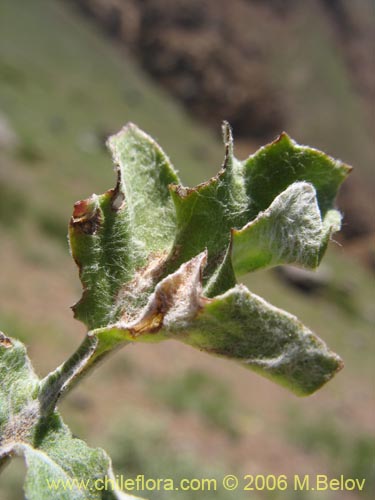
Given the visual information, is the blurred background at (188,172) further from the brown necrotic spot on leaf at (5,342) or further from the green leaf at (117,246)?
the brown necrotic spot on leaf at (5,342)

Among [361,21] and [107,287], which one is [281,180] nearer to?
[107,287]

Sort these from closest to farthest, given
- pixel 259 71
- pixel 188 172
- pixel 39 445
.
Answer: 1. pixel 39 445
2. pixel 188 172
3. pixel 259 71

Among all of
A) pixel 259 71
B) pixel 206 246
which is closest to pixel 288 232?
pixel 206 246

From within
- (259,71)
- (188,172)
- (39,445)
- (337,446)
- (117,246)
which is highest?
(259,71)

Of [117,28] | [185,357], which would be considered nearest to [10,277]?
[185,357]

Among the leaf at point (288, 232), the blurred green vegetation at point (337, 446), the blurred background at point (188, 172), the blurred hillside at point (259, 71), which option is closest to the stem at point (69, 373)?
the leaf at point (288, 232)

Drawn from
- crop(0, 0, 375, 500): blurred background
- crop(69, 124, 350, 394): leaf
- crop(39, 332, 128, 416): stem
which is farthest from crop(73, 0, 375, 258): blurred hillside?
crop(39, 332, 128, 416): stem

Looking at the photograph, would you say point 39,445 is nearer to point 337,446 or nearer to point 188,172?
point 337,446

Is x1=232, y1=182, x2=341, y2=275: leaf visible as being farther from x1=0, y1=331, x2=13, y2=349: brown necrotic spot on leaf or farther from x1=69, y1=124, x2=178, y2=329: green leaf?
x1=0, y1=331, x2=13, y2=349: brown necrotic spot on leaf
